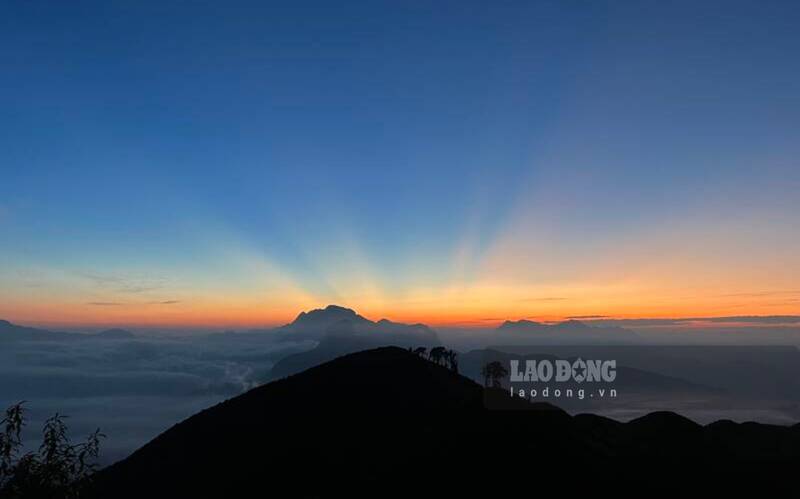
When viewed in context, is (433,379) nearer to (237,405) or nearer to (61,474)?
(237,405)

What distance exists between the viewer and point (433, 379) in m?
110

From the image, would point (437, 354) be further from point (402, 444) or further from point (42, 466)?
point (42, 466)

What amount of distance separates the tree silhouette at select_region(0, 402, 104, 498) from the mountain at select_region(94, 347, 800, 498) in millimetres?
Result: 49944

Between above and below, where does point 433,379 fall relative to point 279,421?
above

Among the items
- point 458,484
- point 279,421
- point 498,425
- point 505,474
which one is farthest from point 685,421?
point 279,421

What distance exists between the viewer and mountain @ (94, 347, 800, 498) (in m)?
66.3

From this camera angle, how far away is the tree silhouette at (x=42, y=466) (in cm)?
1822

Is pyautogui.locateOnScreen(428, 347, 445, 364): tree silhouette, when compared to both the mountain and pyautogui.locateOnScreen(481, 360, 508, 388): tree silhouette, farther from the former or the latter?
the mountain

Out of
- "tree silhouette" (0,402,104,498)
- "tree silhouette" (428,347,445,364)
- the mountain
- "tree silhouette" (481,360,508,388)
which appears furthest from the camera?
"tree silhouette" (428,347,445,364)

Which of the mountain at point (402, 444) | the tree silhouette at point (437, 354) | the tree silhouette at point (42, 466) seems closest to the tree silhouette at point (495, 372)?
the mountain at point (402, 444)

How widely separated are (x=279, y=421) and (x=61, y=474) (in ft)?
276

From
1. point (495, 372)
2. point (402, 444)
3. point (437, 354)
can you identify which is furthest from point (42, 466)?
point (437, 354)

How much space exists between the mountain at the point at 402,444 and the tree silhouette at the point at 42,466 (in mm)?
49944

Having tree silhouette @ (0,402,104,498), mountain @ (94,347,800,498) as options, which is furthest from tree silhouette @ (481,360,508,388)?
tree silhouette @ (0,402,104,498)
